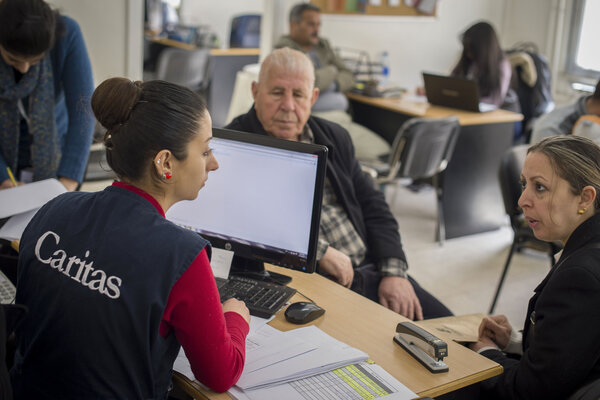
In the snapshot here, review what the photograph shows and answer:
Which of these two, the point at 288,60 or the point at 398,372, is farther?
the point at 288,60

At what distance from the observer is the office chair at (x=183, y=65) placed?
6.22 m

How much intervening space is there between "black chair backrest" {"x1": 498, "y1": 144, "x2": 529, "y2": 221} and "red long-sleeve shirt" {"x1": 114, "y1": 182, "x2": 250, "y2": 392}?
1.99 metres

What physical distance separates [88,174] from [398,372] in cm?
220

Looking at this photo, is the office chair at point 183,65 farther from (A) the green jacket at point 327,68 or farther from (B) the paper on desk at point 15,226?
(B) the paper on desk at point 15,226

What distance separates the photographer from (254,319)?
154cm

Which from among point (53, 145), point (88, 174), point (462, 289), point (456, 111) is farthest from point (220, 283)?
point (456, 111)

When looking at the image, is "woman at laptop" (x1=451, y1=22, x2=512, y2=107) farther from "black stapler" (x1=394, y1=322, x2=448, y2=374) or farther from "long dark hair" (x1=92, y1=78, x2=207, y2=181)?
"long dark hair" (x1=92, y1=78, x2=207, y2=181)

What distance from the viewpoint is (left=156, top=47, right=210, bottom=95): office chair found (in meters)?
6.22

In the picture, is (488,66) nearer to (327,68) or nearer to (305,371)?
(327,68)

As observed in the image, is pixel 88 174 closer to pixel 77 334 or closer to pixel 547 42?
pixel 77 334

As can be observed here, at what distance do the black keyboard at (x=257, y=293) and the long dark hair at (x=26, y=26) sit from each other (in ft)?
3.29

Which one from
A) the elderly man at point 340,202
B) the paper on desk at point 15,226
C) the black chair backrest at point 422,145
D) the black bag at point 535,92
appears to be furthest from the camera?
the black bag at point 535,92

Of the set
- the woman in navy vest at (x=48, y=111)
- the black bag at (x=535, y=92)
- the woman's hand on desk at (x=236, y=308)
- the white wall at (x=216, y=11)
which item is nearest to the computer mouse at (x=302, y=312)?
the woman's hand on desk at (x=236, y=308)

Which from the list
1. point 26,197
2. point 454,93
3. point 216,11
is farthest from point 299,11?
point 216,11
